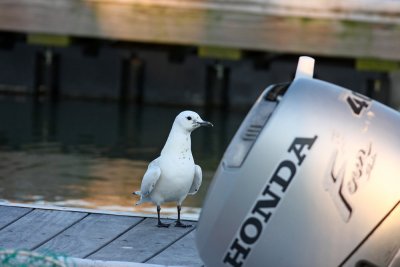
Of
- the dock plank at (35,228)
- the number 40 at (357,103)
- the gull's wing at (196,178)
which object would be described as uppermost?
the number 40 at (357,103)

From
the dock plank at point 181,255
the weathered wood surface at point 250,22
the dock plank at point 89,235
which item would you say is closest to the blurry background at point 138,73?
the weathered wood surface at point 250,22

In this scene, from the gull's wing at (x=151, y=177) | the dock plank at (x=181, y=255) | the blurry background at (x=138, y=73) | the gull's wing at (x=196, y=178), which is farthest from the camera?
the blurry background at (x=138, y=73)

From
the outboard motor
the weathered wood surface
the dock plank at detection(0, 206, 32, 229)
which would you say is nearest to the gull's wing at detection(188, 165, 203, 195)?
the dock plank at detection(0, 206, 32, 229)

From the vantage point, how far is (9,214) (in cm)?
707

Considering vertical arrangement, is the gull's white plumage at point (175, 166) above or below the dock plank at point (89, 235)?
above

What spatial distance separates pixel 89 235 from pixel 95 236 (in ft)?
0.14

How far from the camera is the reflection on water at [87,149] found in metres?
10.6

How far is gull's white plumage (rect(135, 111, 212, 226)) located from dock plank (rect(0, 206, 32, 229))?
2.53 feet

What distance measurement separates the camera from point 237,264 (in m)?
5.07

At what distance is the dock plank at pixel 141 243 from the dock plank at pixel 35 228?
38 centimetres

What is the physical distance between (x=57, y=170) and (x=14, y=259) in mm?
6488

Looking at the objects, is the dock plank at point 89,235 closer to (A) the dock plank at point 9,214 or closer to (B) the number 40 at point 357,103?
(A) the dock plank at point 9,214

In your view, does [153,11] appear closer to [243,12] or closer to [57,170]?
[243,12]

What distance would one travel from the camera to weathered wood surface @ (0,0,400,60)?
14.4 metres
